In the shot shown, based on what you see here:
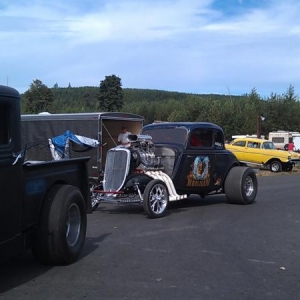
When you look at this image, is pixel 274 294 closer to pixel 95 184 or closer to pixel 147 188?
pixel 147 188

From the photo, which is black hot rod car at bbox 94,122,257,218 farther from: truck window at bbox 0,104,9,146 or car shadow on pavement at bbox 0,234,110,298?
truck window at bbox 0,104,9,146

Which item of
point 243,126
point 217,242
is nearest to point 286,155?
point 217,242

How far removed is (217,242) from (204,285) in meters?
2.37

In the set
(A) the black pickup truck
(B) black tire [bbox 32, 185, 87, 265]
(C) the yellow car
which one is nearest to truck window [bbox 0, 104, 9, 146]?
(A) the black pickup truck

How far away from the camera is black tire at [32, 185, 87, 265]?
592 cm

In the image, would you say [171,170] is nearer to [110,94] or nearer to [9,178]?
[9,178]

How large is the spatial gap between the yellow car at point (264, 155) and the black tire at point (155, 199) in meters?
16.7

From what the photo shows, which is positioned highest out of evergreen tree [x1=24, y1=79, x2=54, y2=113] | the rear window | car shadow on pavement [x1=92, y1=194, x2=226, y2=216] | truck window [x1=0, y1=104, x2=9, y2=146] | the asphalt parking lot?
evergreen tree [x1=24, y1=79, x2=54, y2=113]

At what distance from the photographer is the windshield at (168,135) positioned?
11.7 metres

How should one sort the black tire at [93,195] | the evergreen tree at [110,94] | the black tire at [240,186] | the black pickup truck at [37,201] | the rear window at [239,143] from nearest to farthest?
the black pickup truck at [37,201] < the black tire at [93,195] < the black tire at [240,186] < the rear window at [239,143] < the evergreen tree at [110,94]

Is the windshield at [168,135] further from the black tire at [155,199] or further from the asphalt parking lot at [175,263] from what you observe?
the asphalt parking lot at [175,263]

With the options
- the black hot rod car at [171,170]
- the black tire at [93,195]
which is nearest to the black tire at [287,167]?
the black hot rod car at [171,170]

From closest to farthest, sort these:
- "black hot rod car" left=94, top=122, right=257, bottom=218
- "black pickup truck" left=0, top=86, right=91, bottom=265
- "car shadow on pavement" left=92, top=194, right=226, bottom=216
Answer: "black pickup truck" left=0, top=86, right=91, bottom=265 → "black hot rod car" left=94, top=122, right=257, bottom=218 → "car shadow on pavement" left=92, top=194, right=226, bottom=216

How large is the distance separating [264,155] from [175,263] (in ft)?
70.1
